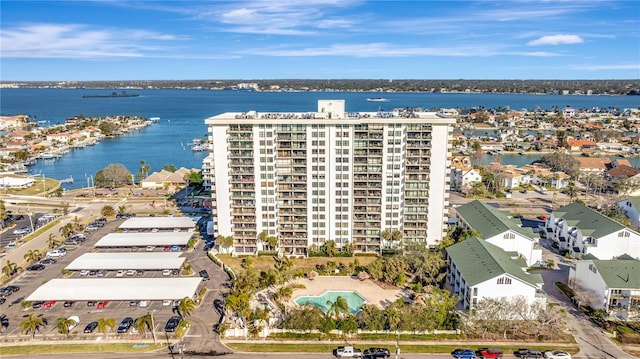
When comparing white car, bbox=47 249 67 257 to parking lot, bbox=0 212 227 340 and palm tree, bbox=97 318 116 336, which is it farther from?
palm tree, bbox=97 318 116 336

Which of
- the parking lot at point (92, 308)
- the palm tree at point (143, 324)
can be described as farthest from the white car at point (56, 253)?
the palm tree at point (143, 324)

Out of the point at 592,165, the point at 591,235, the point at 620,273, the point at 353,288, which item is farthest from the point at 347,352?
the point at 592,165

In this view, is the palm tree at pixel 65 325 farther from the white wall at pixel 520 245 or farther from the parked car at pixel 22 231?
the white wall at pixel 520 245

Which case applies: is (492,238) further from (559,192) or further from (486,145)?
(486,145)

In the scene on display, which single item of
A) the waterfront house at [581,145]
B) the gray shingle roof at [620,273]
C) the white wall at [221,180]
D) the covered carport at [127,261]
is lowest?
the covered carport at [127,261]

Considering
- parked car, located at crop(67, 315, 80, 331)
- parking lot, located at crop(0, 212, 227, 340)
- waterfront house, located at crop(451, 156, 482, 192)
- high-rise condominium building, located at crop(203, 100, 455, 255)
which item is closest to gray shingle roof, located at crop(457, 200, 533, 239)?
high-rise condominium building, located at crop(203, 100, 455, 255)

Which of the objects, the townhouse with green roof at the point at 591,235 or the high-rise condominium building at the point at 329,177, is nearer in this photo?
the townhouse with green roof at the point at 591,235
